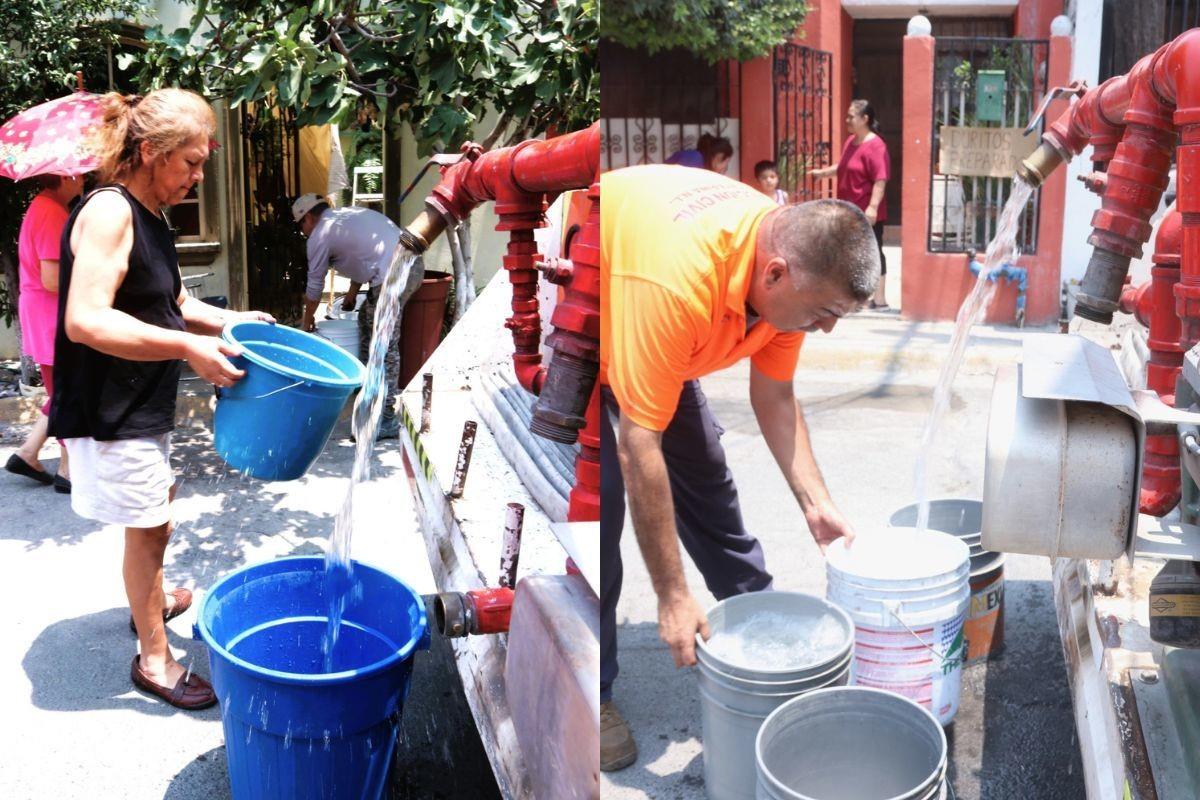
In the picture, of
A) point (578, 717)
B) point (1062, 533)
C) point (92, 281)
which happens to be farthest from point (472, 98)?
point (1062, 533)

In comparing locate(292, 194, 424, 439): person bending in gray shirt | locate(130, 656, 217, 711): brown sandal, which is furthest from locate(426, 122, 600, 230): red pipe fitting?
locate(292, 194, 424, 439): person bending in gray shirt

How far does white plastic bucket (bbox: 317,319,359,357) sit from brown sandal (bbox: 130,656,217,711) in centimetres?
268

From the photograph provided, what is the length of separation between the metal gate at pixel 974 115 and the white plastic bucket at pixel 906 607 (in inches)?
10.9

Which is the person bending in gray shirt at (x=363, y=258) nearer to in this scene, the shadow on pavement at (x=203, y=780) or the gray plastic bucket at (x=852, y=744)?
the shadow on pavement at (x=203, y=780)

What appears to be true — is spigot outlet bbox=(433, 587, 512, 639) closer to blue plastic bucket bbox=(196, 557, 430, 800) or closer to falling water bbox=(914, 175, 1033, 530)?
blue plastic bucket bbox=(196, 557, 430, 800)

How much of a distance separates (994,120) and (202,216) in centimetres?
715

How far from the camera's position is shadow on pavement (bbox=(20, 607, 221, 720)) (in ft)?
9.31

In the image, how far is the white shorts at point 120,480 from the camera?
2600 mm

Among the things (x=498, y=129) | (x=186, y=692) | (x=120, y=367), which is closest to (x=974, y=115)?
(x=120, y=367)

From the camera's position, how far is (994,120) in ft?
3.03

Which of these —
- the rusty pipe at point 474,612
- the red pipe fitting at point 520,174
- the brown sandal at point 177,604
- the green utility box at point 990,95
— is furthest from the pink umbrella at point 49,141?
the green utility box at point 990,95

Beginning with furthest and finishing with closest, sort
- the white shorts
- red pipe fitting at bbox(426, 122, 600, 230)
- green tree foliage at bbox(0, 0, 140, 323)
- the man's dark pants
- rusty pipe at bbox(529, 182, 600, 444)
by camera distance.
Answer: green tree foliage at bbox(0, 0, 140, 323) < the white shorts < red pipe fitting at bbox(426, 122, 600, 230) < rusty pipe at bbox(529, 182, 600, 444) < the man's dark pants

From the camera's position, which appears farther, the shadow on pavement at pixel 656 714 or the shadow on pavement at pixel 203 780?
the shadow on pavement at pixel 203 780

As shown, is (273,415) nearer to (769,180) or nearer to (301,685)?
(301,685)
